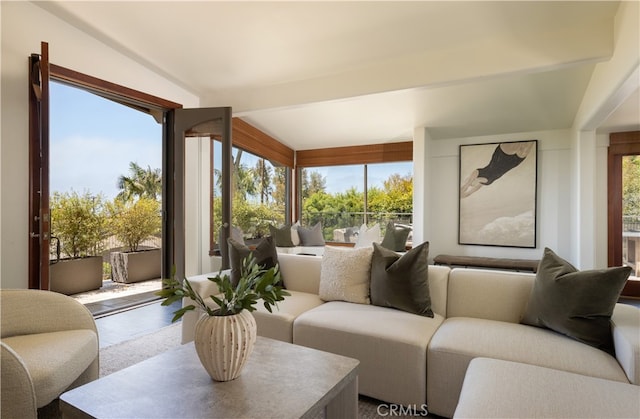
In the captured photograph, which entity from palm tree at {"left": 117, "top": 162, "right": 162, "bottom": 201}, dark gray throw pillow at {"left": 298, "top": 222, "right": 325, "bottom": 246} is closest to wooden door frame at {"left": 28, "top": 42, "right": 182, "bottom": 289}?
palm tree at {"left": 117, "top": 162, "right": 162, "bottom": 201}

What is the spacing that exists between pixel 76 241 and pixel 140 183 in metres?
1.57

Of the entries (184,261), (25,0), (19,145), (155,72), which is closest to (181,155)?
(155,72)

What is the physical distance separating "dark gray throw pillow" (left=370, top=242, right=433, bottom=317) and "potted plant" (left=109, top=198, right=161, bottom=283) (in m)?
4.66

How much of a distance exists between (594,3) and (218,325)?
11.2 ft

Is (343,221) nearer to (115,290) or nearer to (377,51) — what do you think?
(377,51)

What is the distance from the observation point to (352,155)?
21.4ft

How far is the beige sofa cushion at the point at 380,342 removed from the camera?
6.00ft

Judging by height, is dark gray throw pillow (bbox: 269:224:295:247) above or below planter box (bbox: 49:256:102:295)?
above

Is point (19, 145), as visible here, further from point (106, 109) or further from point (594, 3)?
point (594, 3)

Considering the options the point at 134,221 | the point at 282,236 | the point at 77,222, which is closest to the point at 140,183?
the point at 134,221

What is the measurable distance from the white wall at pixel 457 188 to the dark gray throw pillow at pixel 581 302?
10.9 feet

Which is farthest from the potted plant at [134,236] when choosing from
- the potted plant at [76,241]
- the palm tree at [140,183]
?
the potted plant at [76,241]

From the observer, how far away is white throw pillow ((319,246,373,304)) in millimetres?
2494

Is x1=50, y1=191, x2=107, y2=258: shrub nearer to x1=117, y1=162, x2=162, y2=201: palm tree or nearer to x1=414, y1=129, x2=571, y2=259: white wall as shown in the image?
x1=117, y1=162, x2=162, y2=201: palm tree
